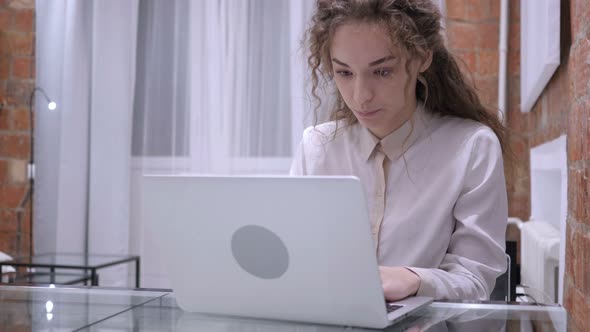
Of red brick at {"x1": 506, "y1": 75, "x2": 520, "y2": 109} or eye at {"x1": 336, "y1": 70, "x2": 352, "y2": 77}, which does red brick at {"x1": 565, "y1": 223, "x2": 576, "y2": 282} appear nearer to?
eye at {"x1": 336, "y1": 70, "x2": 352, "y2": 77}

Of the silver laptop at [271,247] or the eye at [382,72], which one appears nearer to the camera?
the silver laptop at [271,247]

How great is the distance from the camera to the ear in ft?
4.46

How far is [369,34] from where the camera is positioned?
1.27 metres

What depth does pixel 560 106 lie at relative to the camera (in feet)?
5.68

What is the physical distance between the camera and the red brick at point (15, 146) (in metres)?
3.63

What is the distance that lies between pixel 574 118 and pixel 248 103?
221 centimetres

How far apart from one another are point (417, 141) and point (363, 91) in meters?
0.19

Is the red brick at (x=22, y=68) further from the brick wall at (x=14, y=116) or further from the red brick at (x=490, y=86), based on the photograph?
the red brick at (x=490, y=86)

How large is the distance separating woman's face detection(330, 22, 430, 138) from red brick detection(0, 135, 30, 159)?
2.74m

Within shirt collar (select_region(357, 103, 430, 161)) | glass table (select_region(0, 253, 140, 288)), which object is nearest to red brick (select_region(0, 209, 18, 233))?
glass table (select_region(0, 253, 140, 288))

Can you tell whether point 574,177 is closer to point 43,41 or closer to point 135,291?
point 135,291

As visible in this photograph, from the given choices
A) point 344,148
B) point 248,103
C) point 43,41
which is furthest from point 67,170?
point 344,148

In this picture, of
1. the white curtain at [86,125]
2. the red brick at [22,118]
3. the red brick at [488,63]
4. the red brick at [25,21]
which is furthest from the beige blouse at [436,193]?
the red brick at [25,21]

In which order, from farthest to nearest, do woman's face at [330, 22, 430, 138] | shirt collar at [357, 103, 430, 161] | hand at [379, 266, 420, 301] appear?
shirt collar at [357, 103, 430, 161] < woman's face at [330, 22, 430, 138] < hand at [379, 266, 420, 301]
